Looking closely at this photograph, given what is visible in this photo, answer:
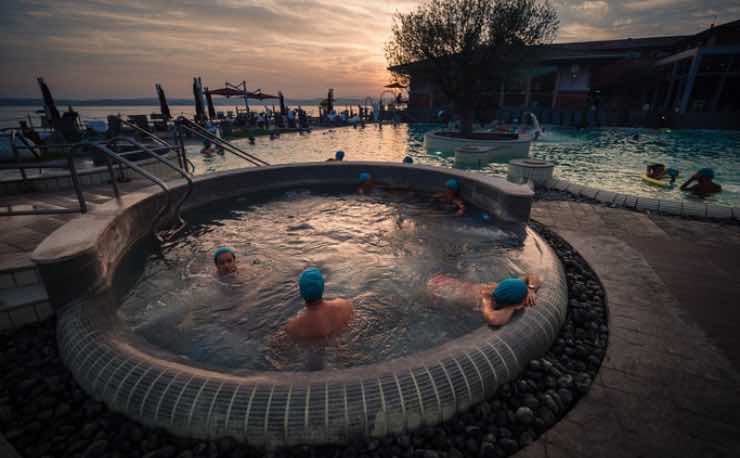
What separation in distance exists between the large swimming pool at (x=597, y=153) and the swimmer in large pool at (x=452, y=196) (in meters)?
5.68

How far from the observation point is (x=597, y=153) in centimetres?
1698

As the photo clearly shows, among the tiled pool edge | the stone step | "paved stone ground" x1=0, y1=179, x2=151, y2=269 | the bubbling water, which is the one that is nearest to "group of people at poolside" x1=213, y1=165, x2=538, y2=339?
the bubbling water

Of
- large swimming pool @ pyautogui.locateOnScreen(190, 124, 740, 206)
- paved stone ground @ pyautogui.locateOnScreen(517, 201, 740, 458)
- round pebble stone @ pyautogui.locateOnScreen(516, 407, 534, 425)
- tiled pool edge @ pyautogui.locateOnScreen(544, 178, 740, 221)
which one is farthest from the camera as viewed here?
large swimming pool @ pyautogui.locateOnScreen(190, 124, 740, 206)

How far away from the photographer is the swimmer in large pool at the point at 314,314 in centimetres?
335

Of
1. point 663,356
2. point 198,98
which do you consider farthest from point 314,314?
point 198,98

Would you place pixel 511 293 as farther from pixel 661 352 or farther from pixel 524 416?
pixel 661 352

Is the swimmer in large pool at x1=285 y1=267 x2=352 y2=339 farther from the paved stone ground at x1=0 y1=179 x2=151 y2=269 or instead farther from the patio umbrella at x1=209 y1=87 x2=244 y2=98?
the patio umbrella at x1=209 y1=87 x2=244 y2=98

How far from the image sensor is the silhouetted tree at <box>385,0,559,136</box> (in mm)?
15500

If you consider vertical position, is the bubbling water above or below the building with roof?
below

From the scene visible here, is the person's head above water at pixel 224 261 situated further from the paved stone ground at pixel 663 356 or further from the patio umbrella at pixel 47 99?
the patio umbrella at pixel 47 99

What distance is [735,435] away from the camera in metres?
2.10

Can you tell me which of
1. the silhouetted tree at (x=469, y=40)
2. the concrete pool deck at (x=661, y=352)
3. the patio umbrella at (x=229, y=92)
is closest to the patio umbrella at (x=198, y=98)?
the patio umbrella at (x=229, y=92)

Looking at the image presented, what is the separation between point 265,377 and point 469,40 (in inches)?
709

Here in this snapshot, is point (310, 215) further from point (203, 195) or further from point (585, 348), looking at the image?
point (585, 348)
